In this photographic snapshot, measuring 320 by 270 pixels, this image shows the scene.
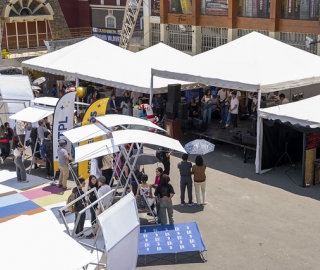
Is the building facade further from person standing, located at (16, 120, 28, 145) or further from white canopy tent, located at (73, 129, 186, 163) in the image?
white canopy tent, located at (73, 129, 186, 163)

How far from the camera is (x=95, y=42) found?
2542 cm

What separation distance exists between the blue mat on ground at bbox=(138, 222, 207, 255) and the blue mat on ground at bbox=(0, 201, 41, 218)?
3.89 m

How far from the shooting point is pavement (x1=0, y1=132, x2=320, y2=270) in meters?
12.2

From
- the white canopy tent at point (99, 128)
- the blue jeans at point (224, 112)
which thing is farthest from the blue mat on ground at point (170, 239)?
the blue jeans at point (224, 112)

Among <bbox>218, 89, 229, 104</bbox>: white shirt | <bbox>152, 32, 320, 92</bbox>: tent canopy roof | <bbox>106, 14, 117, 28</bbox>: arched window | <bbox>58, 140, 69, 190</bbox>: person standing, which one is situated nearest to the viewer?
<bbox>58, 140, 69, 190</bbox>: person standing

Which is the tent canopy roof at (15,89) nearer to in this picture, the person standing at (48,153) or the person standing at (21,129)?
the person standing at (21,129)

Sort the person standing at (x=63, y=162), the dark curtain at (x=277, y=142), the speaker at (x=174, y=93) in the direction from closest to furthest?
the person standing at (x=63, y=162) → the dark curtain at (x=277, y=142) → the speaker at (x=174, y=93)

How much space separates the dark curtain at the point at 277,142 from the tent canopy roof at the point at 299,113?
47cm

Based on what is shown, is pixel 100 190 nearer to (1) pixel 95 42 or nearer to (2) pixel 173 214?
(2) pixel 173 214

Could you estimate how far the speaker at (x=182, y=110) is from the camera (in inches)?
826

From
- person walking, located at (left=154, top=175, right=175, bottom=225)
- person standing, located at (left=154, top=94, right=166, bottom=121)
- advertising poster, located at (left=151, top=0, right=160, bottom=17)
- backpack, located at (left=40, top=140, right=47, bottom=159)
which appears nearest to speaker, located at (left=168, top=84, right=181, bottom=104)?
person standing, located at (left=154, top=94, right=166, bottom=121)

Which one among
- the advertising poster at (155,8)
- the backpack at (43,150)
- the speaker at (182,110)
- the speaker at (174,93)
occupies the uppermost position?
the advertising poster at (155,8)

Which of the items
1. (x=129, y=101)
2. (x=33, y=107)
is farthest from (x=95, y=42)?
(x=33, y=107)

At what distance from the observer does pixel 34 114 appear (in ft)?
60.0
